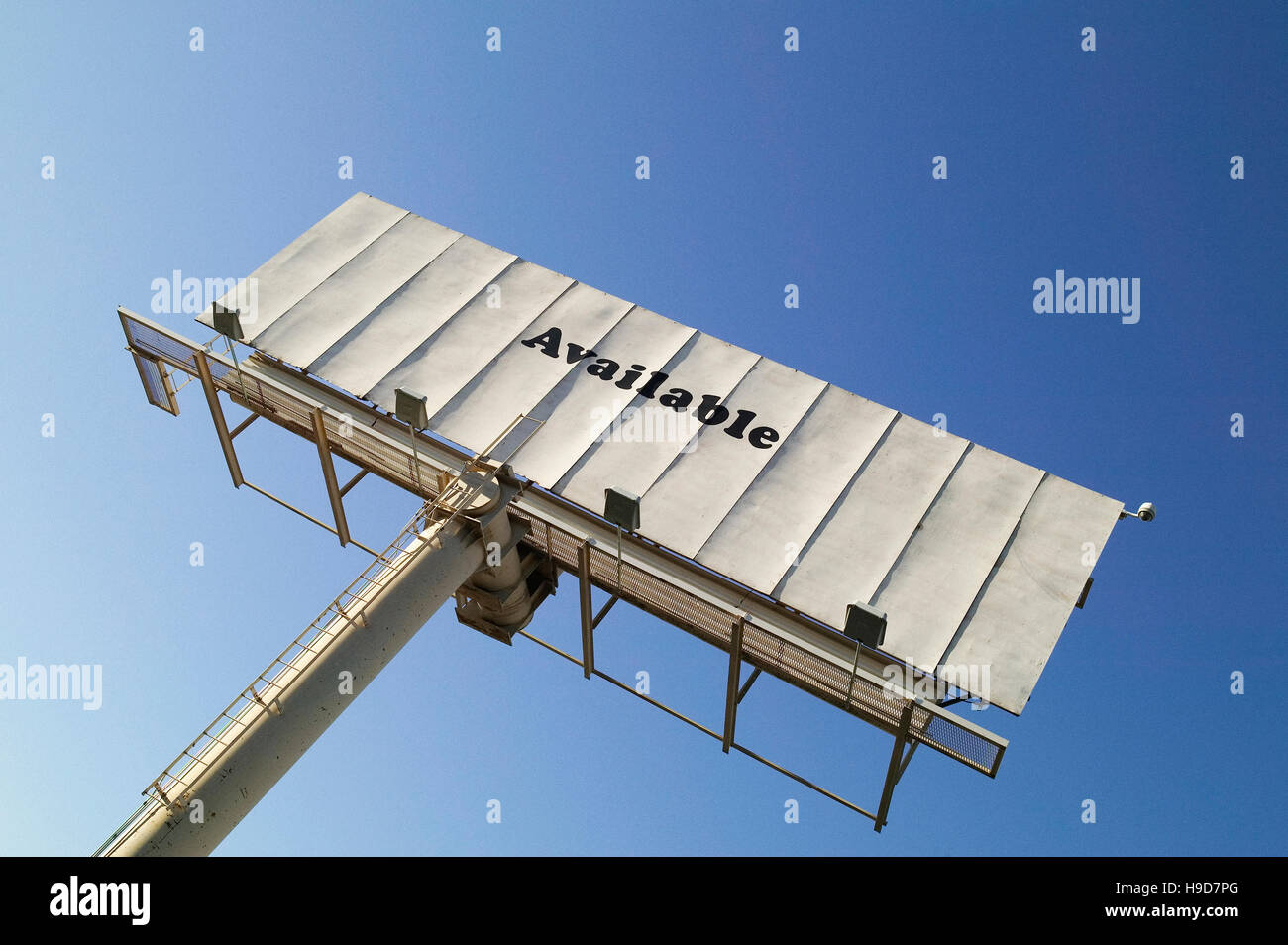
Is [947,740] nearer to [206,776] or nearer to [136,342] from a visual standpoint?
[206,776]

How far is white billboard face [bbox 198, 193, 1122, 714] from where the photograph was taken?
39.4 meters

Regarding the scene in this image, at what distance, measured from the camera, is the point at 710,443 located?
43.2m

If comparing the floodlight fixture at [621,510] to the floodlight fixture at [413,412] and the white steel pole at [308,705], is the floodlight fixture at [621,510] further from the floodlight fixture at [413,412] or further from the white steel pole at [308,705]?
the floodlight fixture at [413,412]

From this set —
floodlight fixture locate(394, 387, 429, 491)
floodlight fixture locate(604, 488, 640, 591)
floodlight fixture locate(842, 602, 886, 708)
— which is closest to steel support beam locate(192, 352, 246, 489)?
floodlight fixture locate(394, 387, 429, 491)

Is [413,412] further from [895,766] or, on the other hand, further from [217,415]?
[895,766]

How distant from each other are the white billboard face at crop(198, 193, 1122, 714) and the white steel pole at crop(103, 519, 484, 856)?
453cm

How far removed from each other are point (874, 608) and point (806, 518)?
429 cm

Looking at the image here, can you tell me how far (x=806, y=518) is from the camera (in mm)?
41250

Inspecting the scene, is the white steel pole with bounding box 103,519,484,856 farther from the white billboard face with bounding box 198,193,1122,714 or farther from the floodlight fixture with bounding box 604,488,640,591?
the white billboard face with bounding box 198,193,1122,714

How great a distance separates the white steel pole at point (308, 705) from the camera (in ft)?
107

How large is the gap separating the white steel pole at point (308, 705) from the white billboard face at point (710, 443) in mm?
4530

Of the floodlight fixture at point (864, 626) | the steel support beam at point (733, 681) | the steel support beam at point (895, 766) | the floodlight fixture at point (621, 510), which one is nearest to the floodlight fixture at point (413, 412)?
the floodlight fixture at point (621, 510)

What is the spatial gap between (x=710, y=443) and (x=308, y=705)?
48.4 ft

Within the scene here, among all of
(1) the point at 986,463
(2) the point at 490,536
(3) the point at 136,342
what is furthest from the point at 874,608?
(3) the point at 136,342
